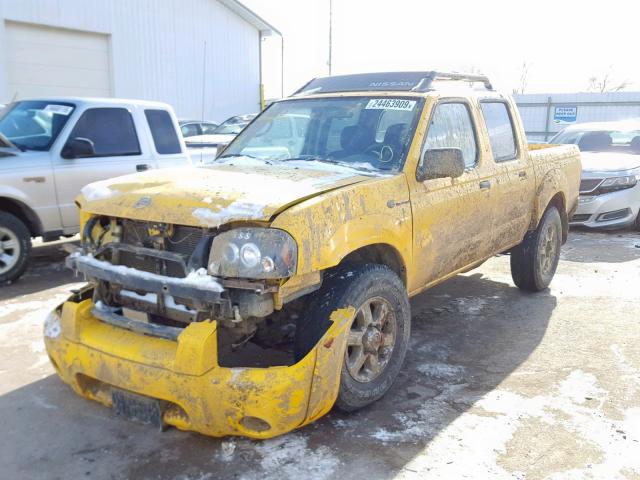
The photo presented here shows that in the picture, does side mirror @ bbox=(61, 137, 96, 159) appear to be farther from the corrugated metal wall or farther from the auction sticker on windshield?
the corrugated metal wall

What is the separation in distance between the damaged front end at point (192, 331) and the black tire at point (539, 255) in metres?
3.28

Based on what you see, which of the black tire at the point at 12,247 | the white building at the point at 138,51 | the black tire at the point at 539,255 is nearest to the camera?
the black tire at the point at 539,255

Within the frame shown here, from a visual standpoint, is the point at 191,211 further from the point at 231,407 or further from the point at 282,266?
the point at 231,407

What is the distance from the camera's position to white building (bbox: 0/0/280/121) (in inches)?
637

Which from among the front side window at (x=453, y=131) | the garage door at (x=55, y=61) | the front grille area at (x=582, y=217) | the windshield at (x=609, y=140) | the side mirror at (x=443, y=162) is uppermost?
the garage door at (x=55, y=61)

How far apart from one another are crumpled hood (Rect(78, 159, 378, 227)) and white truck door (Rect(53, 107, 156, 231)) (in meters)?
2.93

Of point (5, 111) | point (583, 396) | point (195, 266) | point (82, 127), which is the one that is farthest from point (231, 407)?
point (5, 111)

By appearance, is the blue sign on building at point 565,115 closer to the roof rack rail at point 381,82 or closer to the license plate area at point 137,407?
the roof rack rail at point 381,82

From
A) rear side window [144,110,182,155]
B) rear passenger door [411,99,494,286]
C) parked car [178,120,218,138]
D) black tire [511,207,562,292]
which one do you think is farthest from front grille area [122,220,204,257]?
parked car [178,120,218,138]

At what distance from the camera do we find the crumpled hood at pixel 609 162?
30.9 feet

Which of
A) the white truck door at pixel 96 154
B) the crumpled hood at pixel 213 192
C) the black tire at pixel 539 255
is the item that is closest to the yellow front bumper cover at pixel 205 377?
the crumpled hood at pixel 213 192

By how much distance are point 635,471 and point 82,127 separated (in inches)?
241

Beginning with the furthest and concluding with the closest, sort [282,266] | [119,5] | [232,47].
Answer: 1. [232,47]
2. [119,5]
3. [282,266]

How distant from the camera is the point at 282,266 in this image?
2.98 m
